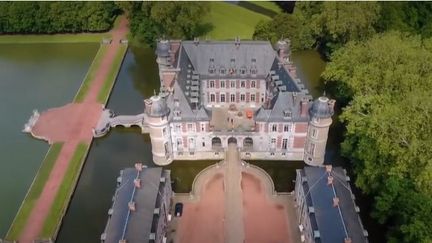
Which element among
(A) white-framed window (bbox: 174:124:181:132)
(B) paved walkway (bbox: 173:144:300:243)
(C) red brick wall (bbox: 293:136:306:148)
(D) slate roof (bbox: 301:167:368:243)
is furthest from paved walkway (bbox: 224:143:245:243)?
(D) slate roof (bbox: 301:167:368:243)

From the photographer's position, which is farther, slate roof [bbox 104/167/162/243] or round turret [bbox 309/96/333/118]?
round turret [bbox 309/96/333/118]

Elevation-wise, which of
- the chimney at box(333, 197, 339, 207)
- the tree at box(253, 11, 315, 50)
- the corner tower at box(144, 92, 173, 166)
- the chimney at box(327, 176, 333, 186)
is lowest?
the chimney at box(333, 197, 339, 207)

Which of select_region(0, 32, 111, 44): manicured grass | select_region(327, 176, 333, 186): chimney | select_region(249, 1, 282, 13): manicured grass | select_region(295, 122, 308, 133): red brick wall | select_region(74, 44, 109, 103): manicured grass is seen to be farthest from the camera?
select_region(249, 1, 282, 13): manicured grass

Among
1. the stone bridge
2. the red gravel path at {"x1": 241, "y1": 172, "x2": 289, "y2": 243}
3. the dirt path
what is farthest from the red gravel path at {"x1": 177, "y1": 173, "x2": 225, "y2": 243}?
the stone bridge

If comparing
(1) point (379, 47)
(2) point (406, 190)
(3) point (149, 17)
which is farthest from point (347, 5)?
(2) point (406, 190)

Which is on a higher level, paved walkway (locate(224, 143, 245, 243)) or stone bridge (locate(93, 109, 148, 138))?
stone bridge (locate(93, 109, 148, 138))

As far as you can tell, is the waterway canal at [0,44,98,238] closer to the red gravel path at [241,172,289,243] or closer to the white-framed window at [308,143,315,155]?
the red gravel path at [241,172,289,243]

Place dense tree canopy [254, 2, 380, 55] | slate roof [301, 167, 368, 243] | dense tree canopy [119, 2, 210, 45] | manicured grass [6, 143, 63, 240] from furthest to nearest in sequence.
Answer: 1. dense tree canopy [119, 2, 210, 45]
2. dense tree canopy [254, 2, 380, 55]
3. manicured grass [6, 143, 63, 240]
4. slate roof [301, 167, 368, 243]

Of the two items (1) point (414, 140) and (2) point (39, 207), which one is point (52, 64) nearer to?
(2) point (39, 207)
